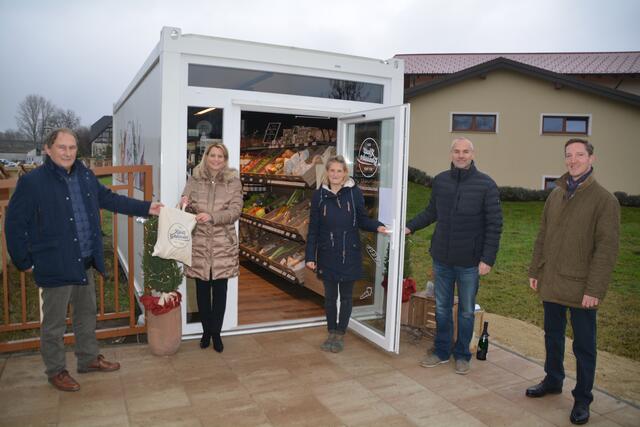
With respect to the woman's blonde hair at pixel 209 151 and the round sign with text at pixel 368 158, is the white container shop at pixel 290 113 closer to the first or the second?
the round sign with text at pixel 368 158

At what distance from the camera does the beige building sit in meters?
16.7

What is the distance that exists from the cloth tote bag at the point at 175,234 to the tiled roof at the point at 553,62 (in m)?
18.6

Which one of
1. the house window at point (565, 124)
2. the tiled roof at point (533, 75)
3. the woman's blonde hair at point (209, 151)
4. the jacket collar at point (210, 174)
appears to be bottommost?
the jacket collar at point (210, 174)

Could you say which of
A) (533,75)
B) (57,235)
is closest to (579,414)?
(57,235)

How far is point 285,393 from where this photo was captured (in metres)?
3.68

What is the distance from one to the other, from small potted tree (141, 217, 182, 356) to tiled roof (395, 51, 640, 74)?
732 inches

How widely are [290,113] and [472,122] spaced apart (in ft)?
44.8

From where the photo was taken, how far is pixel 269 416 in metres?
3.32

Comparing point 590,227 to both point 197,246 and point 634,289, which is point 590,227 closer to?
point 197,246

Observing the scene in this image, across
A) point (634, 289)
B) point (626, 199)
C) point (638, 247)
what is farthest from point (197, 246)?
point (626, 199)

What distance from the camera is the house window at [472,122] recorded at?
17.2 m

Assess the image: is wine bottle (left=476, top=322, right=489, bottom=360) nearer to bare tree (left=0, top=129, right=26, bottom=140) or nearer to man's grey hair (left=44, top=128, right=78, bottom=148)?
man's grey hair (left=44, top=128, right=78, bottom=148)

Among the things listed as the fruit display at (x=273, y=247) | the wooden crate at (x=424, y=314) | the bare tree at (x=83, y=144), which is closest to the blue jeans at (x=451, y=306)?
the wooden crate at (x=424, y=314)

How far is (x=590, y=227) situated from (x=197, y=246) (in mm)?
2978
